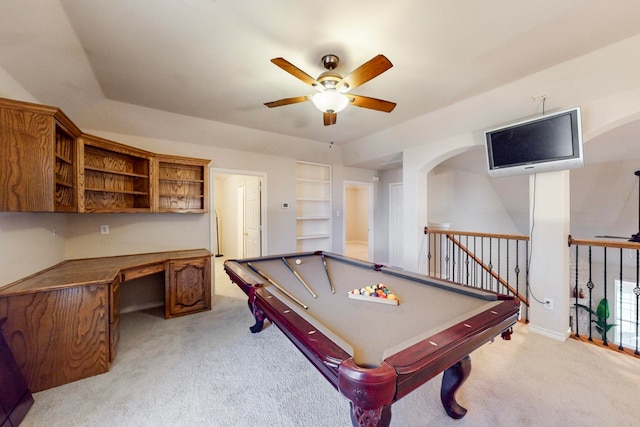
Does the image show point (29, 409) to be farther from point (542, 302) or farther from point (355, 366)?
point (542, 302)

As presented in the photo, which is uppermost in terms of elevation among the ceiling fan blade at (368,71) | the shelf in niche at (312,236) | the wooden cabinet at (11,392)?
the ceiling fan blade at (368,71)

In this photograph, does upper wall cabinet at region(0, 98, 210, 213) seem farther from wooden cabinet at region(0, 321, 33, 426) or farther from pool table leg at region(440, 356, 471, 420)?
pool table leg at region(440, 356, 471, 420)

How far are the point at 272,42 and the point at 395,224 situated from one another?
469 cm

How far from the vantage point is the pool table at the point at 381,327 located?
897 mm

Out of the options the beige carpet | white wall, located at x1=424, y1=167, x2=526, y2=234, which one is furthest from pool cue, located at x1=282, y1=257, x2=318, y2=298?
white wall, located at x1=424, y1=167, x2=526, y2=234

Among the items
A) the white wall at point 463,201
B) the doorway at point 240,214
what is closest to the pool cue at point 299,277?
the doorway at point 240,214

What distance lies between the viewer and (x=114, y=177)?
307 centimetres

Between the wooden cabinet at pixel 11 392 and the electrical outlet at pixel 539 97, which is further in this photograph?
the electrical outlet at pixel 539 97

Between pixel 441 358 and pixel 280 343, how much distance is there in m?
1.86

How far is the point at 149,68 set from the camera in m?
2.25

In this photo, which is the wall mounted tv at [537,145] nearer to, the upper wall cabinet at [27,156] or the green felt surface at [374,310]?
the green felt surface at [374,310]

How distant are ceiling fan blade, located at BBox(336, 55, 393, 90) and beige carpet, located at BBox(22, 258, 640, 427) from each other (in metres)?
2.31

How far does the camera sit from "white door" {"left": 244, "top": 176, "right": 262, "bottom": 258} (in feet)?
14.9

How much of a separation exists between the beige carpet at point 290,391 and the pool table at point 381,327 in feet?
1.60
